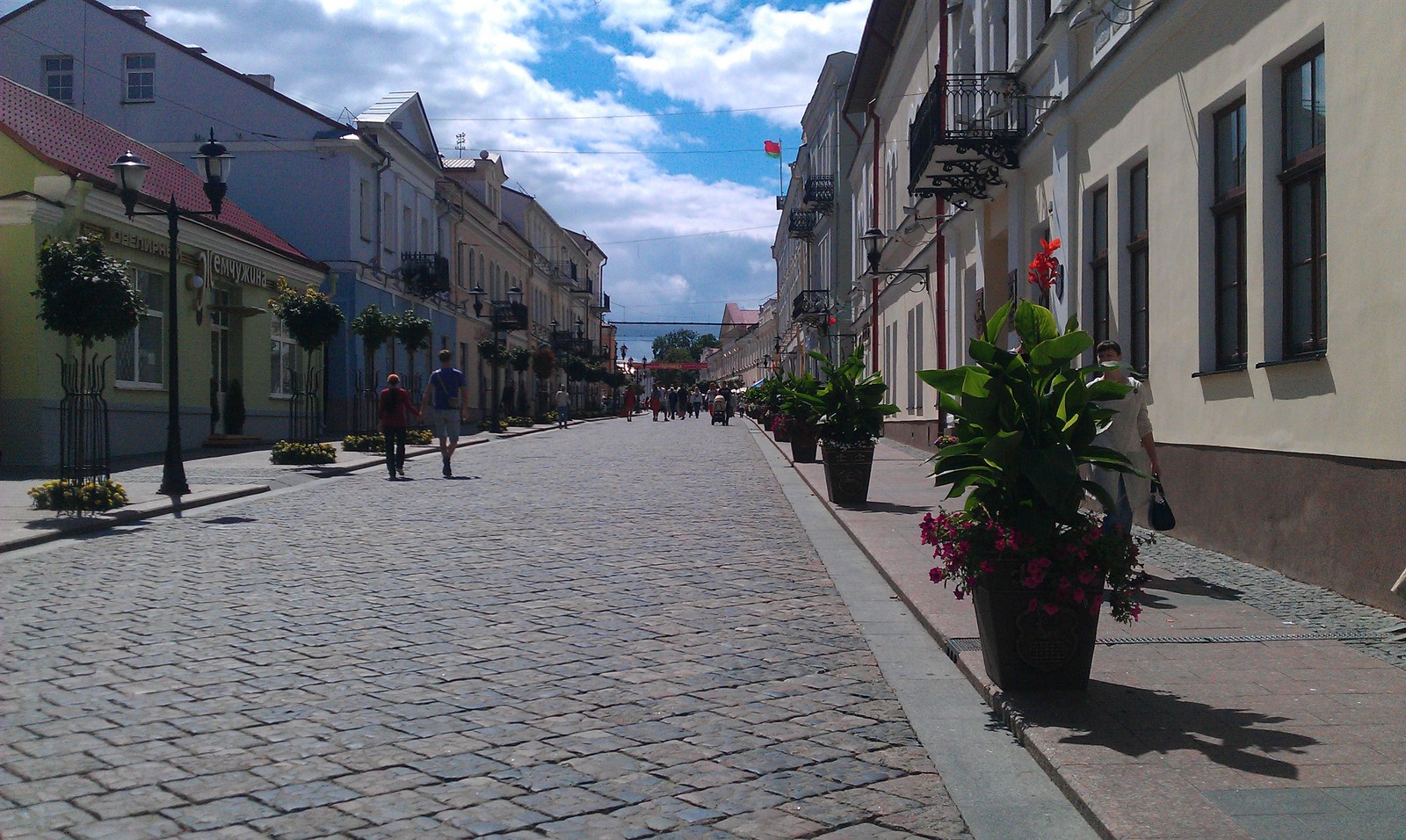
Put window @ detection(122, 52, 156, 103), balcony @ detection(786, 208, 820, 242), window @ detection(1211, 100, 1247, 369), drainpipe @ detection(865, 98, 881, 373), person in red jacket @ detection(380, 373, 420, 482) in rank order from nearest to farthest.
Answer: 1. window @ detection(1211, 100, 1247, 369)
2. person in red jacket @ detection(380, 373, 420, 482)
3. window @ detection(122, 52, 156, 103)
4. drainpipe @ detection(865, 98, 881, 373)
5. balcony @ detection(786, 208, 820, 242)

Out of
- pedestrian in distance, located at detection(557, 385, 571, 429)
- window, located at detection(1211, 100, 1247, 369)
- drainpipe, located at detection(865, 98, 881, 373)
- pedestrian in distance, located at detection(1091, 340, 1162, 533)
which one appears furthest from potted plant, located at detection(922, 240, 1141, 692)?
pedestrian in distance, located at detection(557, 385, 571, 429)

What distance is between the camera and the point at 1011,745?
4.61 m

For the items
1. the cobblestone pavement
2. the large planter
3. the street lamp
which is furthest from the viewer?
the street lamp

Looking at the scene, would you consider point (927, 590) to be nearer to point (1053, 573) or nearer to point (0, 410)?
point (1053, 573)

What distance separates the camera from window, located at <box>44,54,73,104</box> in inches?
1178

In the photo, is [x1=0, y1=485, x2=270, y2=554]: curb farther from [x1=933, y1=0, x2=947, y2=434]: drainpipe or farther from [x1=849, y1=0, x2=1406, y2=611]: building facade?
[x1=933, y1=0, x2=947, y2=434]: drainpipe

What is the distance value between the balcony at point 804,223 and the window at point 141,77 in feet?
88.0

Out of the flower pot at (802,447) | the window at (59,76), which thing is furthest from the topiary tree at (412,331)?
the window at (59,76)

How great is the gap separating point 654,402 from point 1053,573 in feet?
172

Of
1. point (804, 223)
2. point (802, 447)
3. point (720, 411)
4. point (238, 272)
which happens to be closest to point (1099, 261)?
point (802, 447)

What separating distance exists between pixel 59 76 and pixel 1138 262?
1127 inches

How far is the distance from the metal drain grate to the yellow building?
1142 cm

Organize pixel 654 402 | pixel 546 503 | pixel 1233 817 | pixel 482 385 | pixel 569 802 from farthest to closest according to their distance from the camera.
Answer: pixel 654 402
pixel 482 385
pixel 546 503
pixel 569 802
pixel 1233 817

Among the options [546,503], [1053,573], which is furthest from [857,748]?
[546,503]
